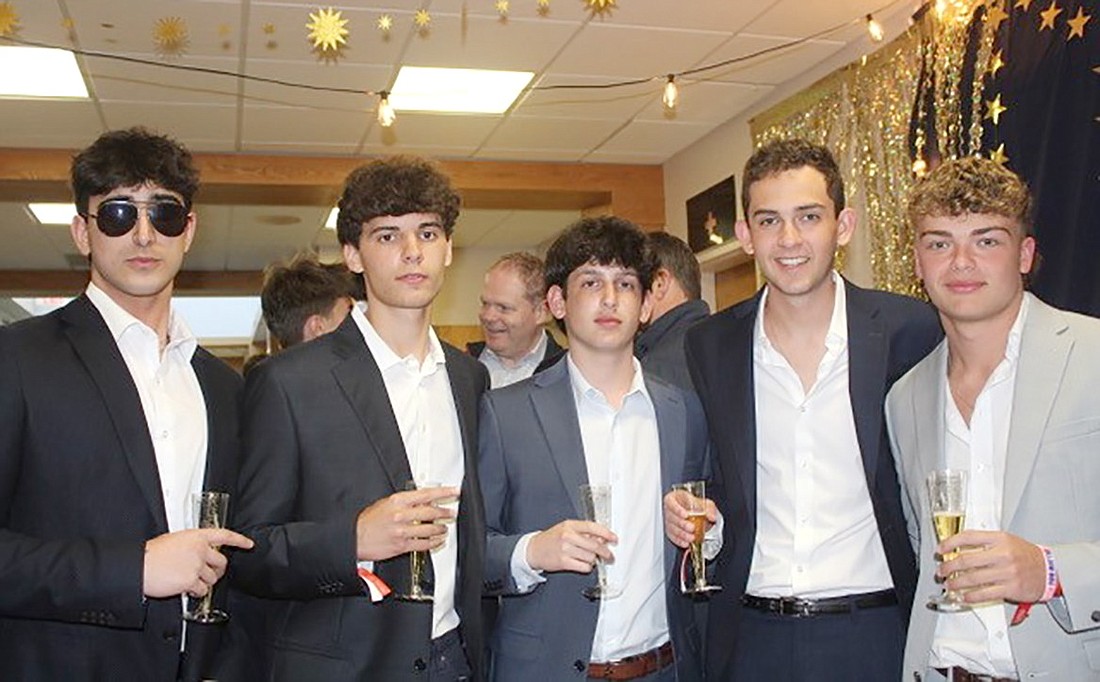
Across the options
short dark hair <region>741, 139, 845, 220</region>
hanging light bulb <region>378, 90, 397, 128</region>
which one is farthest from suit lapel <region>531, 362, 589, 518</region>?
hanging light bulb <region>378, 90, 397, 128</region>

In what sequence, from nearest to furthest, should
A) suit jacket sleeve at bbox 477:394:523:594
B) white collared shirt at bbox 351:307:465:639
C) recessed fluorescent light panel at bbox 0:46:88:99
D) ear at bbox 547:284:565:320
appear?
1. white collared shirt at bbox 351:307:465:639
2. suit jacket sleeve at bbox 477:394:523:594
3. ear at bbox 547:284:565:320
4. recessed fluorescent light panel at bbox 0:46:88:99

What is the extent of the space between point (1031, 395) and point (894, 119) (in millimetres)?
4653

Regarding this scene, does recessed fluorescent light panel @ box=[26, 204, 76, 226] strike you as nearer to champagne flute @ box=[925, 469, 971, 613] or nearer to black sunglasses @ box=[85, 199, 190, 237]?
black sunglasses @ box=[85, 199, 190, 237]

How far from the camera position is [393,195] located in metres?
3.00

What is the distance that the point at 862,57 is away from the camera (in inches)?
283

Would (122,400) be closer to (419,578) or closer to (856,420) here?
(419,578)

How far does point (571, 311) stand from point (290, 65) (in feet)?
15.5

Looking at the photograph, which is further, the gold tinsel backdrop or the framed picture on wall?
the framed picture on wall

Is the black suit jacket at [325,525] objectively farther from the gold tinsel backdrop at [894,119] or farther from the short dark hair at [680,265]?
the gold tinsel backdrop at [894,119]

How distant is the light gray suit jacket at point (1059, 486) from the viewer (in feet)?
7.91

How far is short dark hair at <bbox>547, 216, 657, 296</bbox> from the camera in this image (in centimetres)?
320

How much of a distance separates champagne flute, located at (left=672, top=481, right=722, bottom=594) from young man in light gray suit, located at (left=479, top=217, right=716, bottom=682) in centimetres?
17

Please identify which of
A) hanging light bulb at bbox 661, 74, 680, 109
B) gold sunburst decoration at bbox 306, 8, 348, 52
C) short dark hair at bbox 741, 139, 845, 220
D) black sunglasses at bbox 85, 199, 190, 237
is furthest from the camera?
hanging light bulb at bbox 661, 74, 680, 109

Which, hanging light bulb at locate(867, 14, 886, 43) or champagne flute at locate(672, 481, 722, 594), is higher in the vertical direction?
hanging light bulb at locate(867, 14, 886, 43)
